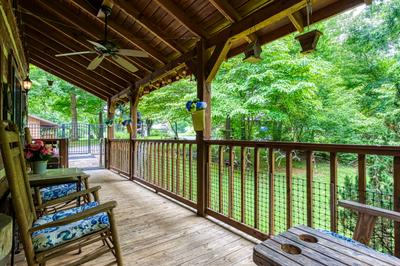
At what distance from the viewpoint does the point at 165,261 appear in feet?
5.94

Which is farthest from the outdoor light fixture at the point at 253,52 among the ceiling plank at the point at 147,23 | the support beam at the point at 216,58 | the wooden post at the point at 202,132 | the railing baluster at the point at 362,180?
the ceiling plank at the point at 147,23

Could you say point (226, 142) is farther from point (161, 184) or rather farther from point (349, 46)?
point (349, 46)

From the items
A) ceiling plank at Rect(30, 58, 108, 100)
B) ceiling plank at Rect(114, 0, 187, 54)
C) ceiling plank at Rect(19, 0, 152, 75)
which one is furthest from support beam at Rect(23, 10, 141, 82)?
ceiling plank at Rect(114, 0, 187, 54)

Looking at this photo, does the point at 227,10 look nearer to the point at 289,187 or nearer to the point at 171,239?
the point at 289,187

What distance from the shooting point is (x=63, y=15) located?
339 centimetres

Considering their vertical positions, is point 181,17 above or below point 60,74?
below

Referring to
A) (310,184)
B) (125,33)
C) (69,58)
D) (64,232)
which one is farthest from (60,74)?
(310,184)

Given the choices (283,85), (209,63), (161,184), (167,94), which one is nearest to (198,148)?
(209,63)

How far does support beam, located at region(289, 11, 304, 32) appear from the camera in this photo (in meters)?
2.01

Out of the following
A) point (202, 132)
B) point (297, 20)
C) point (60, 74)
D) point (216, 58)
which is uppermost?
point (60, 74)

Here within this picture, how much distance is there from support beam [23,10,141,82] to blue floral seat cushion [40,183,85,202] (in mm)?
2710

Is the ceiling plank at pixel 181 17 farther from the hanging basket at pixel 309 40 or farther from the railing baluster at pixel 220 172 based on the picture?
the railing baluster at pixel 220 172

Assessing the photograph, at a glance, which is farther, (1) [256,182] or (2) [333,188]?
(1) [256,182]

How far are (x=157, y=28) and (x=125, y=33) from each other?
622mm
